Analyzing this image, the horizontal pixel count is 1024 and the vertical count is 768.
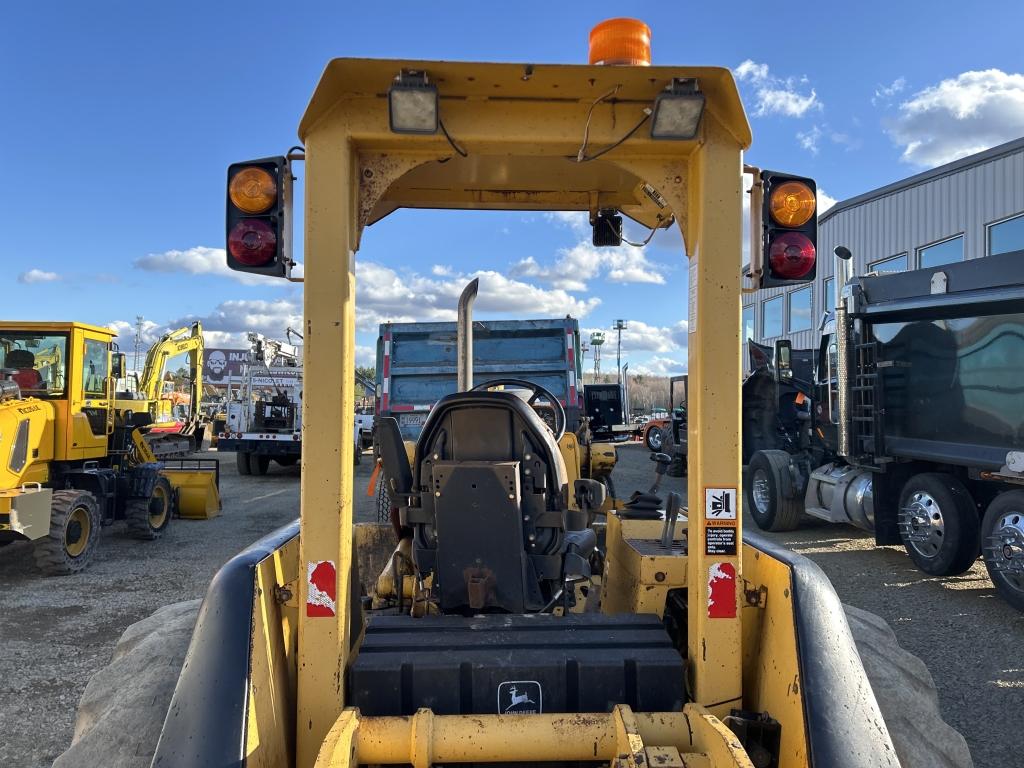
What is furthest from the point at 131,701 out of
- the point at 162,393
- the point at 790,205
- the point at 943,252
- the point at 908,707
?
the point at 943,252

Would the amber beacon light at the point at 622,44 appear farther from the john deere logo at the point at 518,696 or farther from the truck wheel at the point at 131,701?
the truck wheel at the point at 131,701

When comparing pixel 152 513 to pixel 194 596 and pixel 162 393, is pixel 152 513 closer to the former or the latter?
pixel 194 596

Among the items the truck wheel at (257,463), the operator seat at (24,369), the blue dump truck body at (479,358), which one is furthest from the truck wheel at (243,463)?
the operator seat at (24,369)

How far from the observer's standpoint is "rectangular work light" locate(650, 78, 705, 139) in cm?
200

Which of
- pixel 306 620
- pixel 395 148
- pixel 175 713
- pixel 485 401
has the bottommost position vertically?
pixel 175 713

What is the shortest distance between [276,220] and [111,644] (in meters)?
4.83

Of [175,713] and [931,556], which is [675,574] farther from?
[931,556]

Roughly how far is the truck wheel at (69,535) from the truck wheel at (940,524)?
873 centimetres

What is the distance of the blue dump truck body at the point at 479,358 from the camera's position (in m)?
10.7

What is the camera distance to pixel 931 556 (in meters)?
6.95

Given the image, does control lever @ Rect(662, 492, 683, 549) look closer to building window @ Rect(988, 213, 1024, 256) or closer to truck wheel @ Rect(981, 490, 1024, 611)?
truck wheel @ Rect(981, 490, 1024, 611)

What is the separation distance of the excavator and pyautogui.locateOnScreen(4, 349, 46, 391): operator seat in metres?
2.19

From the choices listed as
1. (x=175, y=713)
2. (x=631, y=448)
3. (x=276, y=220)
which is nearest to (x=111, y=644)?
(x=175, y=713)

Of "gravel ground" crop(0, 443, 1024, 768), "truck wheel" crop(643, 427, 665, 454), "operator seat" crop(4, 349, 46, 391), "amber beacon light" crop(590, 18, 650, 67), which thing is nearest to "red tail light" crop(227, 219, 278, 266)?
"amber beacon light" crop(590, 18, 650, 67)
